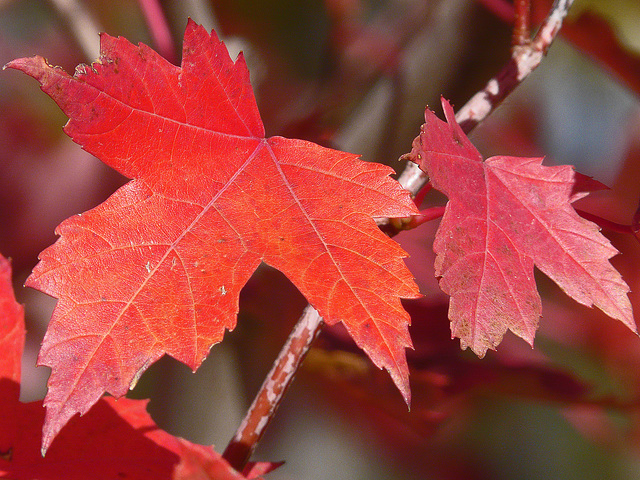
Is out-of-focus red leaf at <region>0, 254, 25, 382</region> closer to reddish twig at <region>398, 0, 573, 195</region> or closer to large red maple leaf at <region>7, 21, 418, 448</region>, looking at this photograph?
large red maple leaf at <region>7, 21, 418, 448</region>

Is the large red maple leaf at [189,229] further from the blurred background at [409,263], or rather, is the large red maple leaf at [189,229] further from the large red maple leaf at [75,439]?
the blurred background at [409,263]

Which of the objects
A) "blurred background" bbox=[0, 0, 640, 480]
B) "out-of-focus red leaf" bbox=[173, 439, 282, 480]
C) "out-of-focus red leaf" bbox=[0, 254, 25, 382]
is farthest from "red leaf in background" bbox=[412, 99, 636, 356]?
"blurred background" bbox=[0, 0, 640, 480]

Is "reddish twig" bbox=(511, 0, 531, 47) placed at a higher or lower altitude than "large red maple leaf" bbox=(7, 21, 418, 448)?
higher

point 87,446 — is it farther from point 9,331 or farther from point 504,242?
point 504,242

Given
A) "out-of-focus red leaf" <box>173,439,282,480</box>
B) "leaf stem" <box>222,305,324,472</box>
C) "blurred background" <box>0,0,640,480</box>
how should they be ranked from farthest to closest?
"blurred background" <box>0,0,640,480</box>
"leaf stem" <box>222,305,324,472</box>
"out-of-focus red leaf" <box>173,439,282,480</box>

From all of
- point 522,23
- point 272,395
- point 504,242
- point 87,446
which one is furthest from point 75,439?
point 522,23

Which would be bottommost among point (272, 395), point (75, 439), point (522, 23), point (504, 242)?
point (75, 439)
